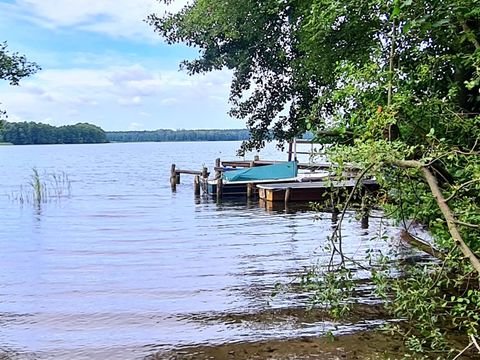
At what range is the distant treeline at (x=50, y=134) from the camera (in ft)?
212

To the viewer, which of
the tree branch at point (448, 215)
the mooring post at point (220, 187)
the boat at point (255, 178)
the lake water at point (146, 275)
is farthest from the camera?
the boat at point (255, 178)

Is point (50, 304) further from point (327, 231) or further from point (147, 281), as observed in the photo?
point (327, 231)

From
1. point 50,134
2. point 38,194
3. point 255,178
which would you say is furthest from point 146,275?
point 50,134

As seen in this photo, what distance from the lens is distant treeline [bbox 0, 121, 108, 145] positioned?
6471cm

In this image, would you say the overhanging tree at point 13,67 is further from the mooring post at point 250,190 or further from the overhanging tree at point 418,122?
the mooring post at point 250,190

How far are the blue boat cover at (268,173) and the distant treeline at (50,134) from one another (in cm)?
3426

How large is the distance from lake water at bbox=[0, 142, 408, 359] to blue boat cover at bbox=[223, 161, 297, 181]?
387cm

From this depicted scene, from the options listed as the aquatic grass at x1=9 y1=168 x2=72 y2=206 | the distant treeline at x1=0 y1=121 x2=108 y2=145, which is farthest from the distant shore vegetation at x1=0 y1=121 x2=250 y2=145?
the aquatic grass at x1=9 y1=168 x2=72 y2=206

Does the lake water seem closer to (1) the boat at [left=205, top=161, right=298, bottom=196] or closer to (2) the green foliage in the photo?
(1) the boat at [left=205, top=161, right=298, bottom=196]

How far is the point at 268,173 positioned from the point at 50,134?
59322 mm

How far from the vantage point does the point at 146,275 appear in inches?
401

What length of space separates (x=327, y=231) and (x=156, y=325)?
28.9 ft

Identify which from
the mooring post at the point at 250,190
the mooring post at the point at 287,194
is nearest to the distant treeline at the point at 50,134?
the mooring post at the point at 250,190

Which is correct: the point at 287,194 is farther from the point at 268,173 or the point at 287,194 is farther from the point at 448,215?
the point at 448,215
